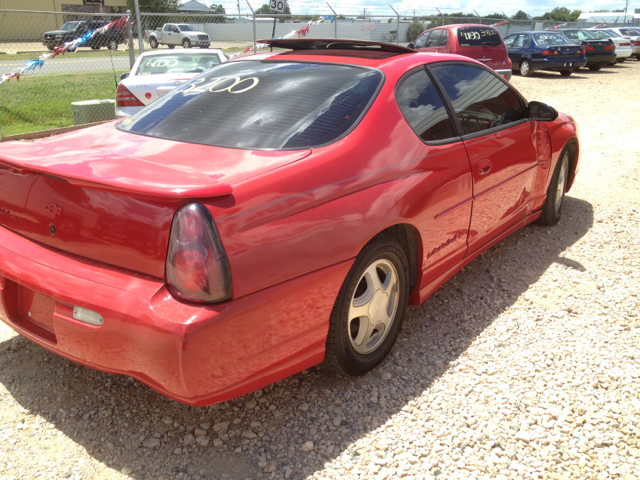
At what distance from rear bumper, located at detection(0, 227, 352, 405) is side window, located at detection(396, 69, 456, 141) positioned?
99 centimetres

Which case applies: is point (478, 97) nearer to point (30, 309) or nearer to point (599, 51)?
point (30, 309)

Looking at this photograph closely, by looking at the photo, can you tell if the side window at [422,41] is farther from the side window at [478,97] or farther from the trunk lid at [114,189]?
the trunk lid at [114,189]

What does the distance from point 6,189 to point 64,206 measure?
0.41 metres

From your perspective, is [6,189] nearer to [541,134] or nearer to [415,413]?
[415,413]

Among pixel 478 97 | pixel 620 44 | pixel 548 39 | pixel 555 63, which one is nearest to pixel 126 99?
pixel 478 97

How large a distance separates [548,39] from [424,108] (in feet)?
59.3

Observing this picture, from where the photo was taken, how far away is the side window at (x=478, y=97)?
3.37 metres

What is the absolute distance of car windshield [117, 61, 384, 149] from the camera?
2.57 m

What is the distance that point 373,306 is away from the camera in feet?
9.10

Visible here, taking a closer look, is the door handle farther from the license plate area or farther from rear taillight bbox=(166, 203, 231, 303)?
the license plate area

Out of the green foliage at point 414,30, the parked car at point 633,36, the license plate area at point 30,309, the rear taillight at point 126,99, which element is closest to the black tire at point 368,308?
the license plate area at point 30,309

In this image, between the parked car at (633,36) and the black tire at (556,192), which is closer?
the black tire at (556,192)

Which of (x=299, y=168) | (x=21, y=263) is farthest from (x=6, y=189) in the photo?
(x=299, y=168)

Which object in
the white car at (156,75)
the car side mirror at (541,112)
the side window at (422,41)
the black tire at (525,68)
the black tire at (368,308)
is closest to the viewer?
the black tire at (368,308)
